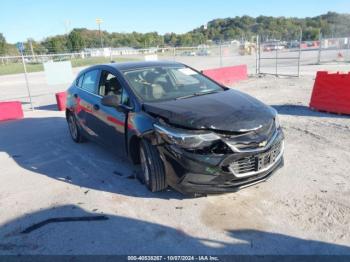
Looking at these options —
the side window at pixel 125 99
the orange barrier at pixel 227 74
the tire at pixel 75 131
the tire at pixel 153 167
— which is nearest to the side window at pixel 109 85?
the side window at pixel 125 99

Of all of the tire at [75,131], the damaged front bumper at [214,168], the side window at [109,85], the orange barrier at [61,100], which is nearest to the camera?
the damaged front bumper at [214,168]

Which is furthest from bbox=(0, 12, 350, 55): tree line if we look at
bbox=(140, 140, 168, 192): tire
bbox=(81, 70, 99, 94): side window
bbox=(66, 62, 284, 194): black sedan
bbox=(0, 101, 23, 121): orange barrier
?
bbox=(140, 140, 168, 192): tire

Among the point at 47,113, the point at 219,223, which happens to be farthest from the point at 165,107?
the point at 47,113

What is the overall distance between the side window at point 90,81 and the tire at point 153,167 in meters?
1.97

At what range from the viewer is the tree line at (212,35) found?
5281 centimetres

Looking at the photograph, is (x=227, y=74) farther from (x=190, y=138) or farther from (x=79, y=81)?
(x=190, y=138)

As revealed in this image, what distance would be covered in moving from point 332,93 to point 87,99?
5.88 metres

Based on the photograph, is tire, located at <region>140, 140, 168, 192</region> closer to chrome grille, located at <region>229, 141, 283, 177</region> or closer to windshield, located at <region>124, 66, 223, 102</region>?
windshield, located at <region>124, 66, 223, 102</region>

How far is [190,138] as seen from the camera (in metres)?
3.49

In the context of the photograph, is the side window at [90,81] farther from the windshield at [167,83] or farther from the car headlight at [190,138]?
the car headlight at [190,138]

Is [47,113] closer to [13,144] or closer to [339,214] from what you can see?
[13,144]

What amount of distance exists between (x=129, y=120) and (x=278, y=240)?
2329mm

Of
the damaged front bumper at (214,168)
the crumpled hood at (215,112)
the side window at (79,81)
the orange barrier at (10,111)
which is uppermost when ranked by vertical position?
the side window at (79,81)

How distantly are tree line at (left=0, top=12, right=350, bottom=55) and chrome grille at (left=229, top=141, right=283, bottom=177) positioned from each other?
38.1 meters
